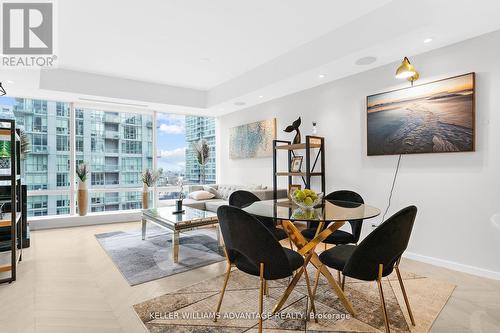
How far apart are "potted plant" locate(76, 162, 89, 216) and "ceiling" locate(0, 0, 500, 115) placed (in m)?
1.38

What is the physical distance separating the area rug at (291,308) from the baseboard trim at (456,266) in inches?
19.9

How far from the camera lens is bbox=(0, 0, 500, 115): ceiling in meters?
2.80

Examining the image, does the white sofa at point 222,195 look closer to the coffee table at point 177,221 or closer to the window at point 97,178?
the coffee table at point 177,221

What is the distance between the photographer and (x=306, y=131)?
474 cm

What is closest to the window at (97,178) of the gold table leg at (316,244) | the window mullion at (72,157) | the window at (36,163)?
the window mullion at (72,157)

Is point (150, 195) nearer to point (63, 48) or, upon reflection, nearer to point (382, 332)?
point (63, 48)

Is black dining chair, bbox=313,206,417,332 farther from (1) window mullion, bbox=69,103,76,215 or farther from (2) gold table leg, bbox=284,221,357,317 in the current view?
(1) window mullion, bbox=69,103,76,215

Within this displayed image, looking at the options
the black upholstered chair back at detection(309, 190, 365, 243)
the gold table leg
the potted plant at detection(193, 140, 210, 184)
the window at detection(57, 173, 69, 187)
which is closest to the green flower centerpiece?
the gold table leg

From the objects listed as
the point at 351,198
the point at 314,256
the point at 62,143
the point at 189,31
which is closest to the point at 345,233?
the point at 351,198

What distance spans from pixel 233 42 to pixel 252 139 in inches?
95.6

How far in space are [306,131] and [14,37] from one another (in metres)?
4.36

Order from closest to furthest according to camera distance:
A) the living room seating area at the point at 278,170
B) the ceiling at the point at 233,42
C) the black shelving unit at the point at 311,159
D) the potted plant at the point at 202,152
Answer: the living room seating area at the point at 278,170, the ceiling at the point at 233,42, the black shelving unit at the point at 311,159, the potted plant at the point at 202,152

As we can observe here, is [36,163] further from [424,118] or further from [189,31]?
[424,118]

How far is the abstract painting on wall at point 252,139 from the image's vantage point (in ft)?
17.9
